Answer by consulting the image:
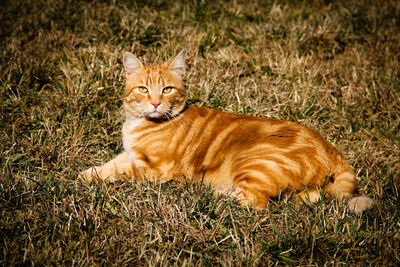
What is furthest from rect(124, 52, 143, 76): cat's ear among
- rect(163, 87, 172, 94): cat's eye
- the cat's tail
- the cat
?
the cat's tail

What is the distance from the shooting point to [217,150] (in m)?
3.22

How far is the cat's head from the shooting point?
11.0 ft

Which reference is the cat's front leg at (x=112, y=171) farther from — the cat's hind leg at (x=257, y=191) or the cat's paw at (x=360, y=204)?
the cat's paw at (x=360, y=204)

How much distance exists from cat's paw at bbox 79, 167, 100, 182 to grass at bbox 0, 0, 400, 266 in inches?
4.0

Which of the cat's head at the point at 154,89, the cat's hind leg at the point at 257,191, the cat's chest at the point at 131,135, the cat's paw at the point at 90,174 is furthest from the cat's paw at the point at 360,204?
the cat's paw at the point at 90,174

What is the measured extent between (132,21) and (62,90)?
5.89 feet

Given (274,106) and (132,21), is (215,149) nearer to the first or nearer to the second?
(274,106)

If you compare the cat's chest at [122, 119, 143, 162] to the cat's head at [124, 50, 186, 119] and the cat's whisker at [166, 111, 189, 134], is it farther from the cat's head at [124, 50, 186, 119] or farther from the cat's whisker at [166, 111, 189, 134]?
the cat's whisker at [166, 111, 189, 134]

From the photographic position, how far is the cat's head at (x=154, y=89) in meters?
3.34

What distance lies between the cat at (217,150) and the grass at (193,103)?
0.61 ft

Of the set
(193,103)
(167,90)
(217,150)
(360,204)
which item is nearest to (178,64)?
(167,90)

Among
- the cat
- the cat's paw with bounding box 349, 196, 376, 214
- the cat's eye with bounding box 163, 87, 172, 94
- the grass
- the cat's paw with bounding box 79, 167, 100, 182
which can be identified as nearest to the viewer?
the grass

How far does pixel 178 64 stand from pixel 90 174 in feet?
4.91

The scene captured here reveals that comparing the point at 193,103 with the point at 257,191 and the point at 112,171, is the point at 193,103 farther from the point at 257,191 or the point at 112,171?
the point at 257,191
